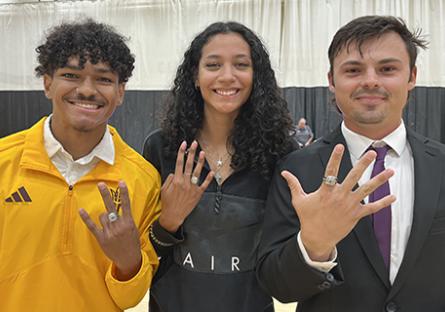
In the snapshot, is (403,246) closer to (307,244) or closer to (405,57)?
(307,244)

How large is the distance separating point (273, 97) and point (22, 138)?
3.29ft

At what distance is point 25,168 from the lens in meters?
1.52

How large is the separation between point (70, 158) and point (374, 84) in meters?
1.05

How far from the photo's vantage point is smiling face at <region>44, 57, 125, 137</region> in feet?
5.23

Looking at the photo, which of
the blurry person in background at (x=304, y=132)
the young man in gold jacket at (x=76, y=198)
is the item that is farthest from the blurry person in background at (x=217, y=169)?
the blurry person in background at (x=304, y=132)

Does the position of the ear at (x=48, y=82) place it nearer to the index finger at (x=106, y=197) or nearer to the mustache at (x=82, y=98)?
the mustache at (x=82, y=98)

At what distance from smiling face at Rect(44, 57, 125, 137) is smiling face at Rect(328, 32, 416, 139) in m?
0.81

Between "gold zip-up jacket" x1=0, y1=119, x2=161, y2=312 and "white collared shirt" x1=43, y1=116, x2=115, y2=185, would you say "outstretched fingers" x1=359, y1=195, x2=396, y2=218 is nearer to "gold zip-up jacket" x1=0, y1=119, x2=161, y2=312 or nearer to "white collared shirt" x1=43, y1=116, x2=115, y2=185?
"gold zip-up jacket" x1=0, y1=119, x2=161, y2=312

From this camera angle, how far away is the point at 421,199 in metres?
1.39

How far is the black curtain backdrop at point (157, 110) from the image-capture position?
626 cm

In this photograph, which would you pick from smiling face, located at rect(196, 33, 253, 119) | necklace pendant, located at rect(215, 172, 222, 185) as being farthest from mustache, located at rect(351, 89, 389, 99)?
necklace pendant, located at rect(215, 172, 222, 185)

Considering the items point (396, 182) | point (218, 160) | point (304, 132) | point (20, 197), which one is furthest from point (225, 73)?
point (304, 132)

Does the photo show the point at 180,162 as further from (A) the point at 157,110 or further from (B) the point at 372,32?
(A) the point at 157,110

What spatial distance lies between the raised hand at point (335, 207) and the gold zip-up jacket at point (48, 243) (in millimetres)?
600
